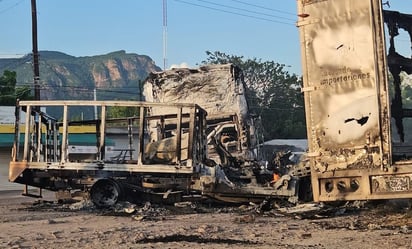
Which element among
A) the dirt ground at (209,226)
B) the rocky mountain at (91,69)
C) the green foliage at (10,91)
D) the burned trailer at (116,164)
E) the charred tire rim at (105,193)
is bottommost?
the dirt ground at (209,226)

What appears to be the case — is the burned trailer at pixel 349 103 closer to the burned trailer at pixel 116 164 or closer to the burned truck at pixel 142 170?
the burned truck at pixel 142 170

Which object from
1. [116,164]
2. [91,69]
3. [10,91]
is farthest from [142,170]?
[91,69]

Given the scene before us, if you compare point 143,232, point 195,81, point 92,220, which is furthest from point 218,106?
point 143,232

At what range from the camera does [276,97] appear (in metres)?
50.8

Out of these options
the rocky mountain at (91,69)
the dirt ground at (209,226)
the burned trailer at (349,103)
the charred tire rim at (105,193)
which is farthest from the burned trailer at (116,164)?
the rocky mountain at (91,69)

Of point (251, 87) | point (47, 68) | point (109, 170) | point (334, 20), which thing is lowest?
point (109, 170)

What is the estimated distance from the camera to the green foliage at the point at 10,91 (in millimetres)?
36906

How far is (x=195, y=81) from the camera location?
1664cm

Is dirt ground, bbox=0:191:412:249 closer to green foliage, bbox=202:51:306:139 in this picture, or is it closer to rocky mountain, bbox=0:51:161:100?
green foliage, bbox=202:51:306:139

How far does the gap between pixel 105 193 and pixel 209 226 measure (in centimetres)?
407

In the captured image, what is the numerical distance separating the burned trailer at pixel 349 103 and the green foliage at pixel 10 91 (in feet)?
103

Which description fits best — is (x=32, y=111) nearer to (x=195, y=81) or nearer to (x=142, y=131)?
(x=142, y=131)

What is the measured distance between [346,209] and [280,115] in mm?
39460

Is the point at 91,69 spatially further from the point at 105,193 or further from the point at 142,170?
the point at 142,170
